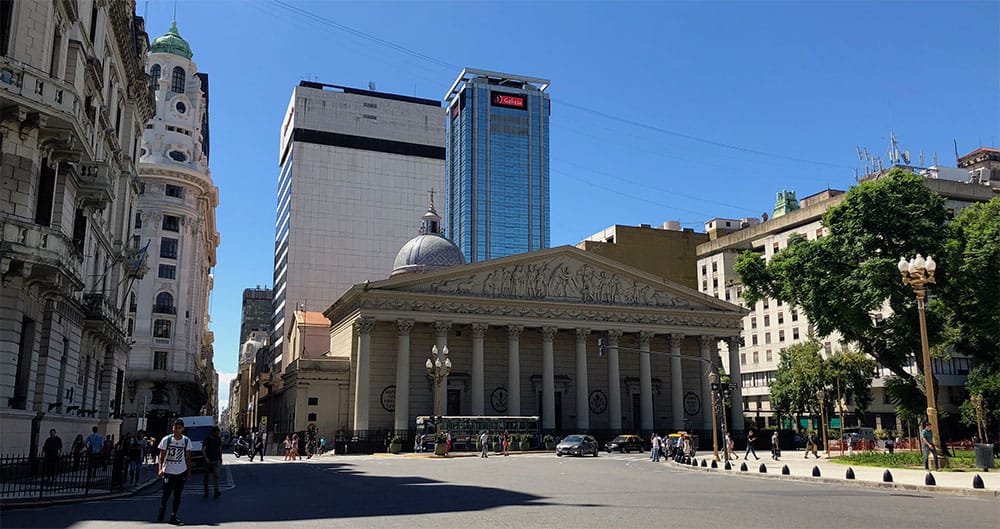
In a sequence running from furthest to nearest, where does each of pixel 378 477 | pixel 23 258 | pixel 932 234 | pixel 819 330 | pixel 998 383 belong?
1. pixel 998 383
2. pixel 819 330
3. pixel 932 234
4. pixel 378 477
5. pixel 23 258

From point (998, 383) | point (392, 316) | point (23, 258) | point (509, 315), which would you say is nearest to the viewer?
point (23, 258)

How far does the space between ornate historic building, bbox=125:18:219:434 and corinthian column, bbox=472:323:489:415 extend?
99.7 ft

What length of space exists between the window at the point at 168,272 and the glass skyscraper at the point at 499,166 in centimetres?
8863

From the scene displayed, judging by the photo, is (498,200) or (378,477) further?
(498,200)

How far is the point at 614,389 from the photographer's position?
6450 cm

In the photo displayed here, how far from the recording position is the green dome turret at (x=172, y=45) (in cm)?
8544

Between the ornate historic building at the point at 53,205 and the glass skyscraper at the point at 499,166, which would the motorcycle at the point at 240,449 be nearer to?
the ornate historic building at the point at 53,205

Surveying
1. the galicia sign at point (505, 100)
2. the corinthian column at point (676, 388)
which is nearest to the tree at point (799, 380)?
the corinthian column at point (676, 388)

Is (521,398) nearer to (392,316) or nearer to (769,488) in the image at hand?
(392,316)

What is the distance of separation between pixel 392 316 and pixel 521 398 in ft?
45.6

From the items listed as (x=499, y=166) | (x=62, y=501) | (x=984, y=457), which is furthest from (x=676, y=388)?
(x=499, y=166)

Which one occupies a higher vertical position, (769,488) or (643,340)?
(643,340)

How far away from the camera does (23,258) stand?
21000 millimetres

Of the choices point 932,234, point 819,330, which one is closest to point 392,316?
point 819,330
